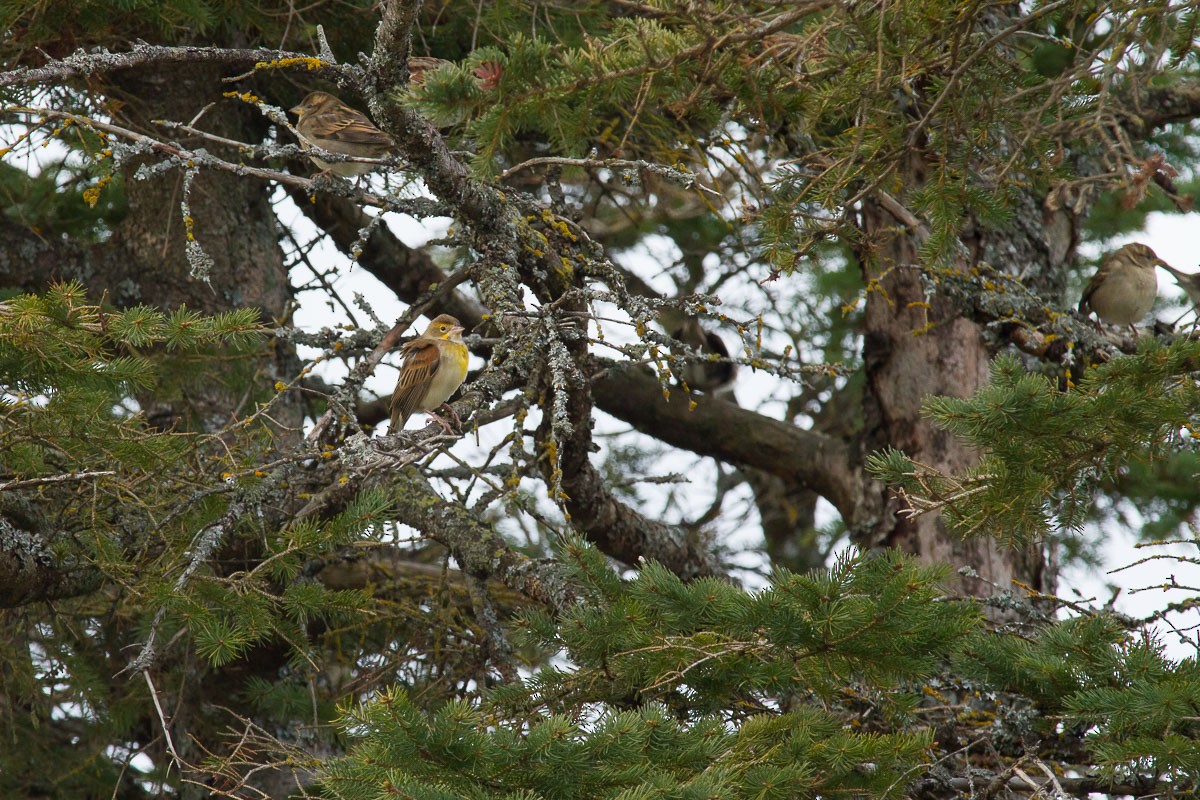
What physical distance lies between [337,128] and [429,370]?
1477 millimetres

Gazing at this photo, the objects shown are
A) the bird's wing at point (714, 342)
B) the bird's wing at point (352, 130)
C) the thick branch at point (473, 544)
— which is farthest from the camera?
the bird's wing at point (714, 342)

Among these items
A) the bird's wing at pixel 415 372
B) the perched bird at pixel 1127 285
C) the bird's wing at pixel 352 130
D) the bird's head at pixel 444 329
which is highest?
the perched bird at pixel 1127 285

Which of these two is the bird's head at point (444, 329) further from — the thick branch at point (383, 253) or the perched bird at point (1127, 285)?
the perched bird at point (1127, 285)

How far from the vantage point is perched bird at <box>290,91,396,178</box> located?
22.0 ft

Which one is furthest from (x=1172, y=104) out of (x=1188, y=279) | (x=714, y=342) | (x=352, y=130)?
(x=352, y=130)

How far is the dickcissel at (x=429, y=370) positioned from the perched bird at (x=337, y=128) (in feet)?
3.43

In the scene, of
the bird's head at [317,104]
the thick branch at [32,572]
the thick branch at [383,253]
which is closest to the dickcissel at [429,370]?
the thick branch at [383,253]

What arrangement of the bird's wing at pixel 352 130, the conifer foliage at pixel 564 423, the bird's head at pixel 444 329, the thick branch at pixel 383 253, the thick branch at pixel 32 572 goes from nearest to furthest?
the conifer foliage at pixel 564 423
the thick branch at pixel 32 572
the bird's head at pixel 444 329
the bird's wing at pixel 352 130
the thick branch at pixel 383 253

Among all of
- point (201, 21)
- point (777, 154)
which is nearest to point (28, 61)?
point (201, 21)

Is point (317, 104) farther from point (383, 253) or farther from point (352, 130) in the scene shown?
point (383, 253)

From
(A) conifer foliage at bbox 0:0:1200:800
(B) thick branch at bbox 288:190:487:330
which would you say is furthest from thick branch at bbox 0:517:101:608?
(B) thick branch at bbox 288:190:487:330

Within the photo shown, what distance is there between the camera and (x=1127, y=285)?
24.3ft

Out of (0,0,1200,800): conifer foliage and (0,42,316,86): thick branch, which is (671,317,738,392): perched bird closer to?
(0,0,1200,800): conifer foliage

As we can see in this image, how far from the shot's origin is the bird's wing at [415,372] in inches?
256
